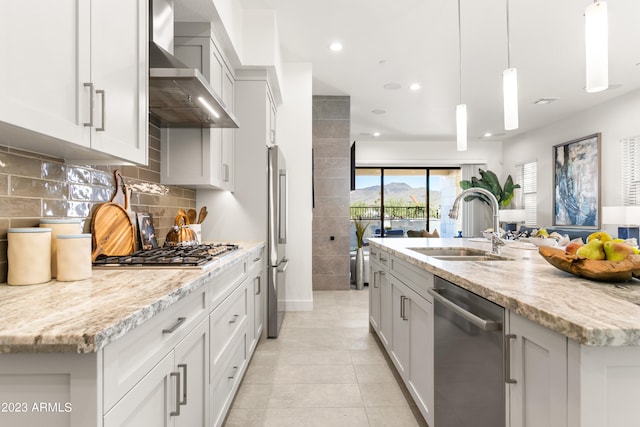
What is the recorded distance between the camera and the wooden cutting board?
1.68 metres

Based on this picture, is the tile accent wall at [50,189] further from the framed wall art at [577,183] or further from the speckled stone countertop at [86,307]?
the framed wall art at [577,183]

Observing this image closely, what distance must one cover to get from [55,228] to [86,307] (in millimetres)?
654

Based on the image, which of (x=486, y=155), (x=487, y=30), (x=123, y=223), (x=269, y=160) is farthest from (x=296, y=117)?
(x=486, y=155)

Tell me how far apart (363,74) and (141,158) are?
3819mm

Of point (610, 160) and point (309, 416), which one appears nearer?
point (309, 416)

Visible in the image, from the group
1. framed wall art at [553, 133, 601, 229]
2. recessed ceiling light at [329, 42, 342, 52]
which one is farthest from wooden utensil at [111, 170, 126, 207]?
framed wall art at [553, 133, 601, 229]

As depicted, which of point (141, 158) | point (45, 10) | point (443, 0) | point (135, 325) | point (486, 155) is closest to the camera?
point (135, 325)

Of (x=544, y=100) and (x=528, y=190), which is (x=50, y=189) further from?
(x=528, y=190)

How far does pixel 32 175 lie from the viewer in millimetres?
1317

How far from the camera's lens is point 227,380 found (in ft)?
6.03

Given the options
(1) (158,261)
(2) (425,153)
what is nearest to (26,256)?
(1) (158,261)

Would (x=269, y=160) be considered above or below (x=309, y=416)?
above

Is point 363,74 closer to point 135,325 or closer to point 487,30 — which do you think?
point 487,30

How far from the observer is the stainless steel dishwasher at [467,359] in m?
1.09
